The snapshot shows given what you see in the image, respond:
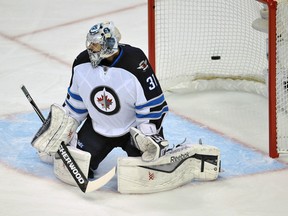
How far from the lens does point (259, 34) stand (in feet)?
17.7

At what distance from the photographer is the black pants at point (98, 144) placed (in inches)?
168

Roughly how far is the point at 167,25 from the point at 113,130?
68.7 inches

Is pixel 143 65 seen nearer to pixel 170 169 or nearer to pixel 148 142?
pixel 148 142

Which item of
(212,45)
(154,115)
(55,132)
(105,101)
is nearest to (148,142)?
(154,115)

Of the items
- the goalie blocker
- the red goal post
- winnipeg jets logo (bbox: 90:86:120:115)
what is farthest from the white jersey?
the red goal post

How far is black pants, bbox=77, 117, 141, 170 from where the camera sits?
4258 mm

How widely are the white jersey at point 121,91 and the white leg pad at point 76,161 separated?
0.17m

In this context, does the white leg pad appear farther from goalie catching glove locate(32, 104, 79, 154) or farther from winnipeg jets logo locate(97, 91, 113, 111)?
winnipeg jets logo locate(97, 91, 113, 111)

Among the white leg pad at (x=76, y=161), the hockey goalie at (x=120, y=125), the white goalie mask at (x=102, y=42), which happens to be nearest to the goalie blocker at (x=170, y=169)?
the hockey goalie at (x=120, y=125)

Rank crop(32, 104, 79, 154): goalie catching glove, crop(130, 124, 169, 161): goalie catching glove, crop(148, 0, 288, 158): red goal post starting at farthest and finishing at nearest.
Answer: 1. crop(148, 0, 288, 158): red goal post
2. crop(32, 104, 79, 154): goalie catching glove
3. crop(130, 124, 169, 161): goalie catching glove

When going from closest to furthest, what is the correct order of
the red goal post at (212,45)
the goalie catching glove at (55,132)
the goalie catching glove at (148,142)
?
the goalie catching glove at (148,142) < the goalie catching glove at (55,132) < the red goal post at (212,45)

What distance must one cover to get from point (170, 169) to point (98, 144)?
1.05 feet

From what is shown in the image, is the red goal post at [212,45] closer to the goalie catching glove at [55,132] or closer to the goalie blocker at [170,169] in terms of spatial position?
the goalie blocker at [170,169]

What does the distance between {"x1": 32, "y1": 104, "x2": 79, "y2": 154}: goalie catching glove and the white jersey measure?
0.10m
